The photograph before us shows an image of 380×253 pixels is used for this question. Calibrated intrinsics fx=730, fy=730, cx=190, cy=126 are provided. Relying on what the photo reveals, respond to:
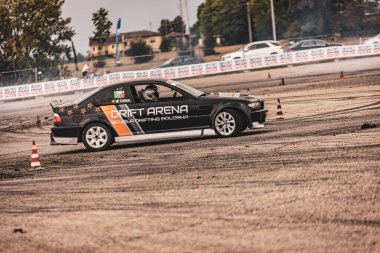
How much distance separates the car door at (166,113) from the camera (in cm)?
1460

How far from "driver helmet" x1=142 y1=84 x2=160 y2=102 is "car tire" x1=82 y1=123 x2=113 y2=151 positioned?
1022 millimetres

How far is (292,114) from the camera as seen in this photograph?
19250 millimetres

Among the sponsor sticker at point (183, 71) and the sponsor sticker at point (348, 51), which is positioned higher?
the sponsor sticker at point (348, 51)

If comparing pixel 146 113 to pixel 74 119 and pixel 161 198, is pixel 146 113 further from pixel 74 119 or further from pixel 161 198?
pixel 161 198

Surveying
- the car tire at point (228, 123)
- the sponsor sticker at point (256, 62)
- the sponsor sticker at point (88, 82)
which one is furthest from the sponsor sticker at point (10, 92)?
the car tire at point (228, 123)

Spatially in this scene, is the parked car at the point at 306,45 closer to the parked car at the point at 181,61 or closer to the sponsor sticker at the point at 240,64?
the sponsor sticker at the point at 240,64

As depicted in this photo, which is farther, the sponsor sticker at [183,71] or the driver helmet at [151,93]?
the sponsor sticker at [183,71]

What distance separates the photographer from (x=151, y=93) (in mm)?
14828

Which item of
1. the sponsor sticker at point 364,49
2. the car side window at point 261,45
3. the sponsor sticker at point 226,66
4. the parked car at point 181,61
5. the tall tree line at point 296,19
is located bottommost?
the sponsor sticker at point 226,66

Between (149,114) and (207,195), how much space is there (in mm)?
6408

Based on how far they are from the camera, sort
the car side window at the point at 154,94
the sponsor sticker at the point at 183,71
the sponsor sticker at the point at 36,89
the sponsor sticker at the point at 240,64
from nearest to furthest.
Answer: the car side window at the point at 154,94 → the sponsor sticker at the point at 36,89 → the sponsor sticker at the point at 240,64 → the sponsor sticker at the point at 183,71

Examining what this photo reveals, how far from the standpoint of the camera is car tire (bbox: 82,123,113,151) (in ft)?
48.4

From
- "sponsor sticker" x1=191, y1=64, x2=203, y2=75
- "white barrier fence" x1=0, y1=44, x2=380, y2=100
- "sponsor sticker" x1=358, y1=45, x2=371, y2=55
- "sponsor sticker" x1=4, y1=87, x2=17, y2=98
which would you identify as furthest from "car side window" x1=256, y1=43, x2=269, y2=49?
"sponsor sticker" x1=4, y1=87, x2=17, y2=98

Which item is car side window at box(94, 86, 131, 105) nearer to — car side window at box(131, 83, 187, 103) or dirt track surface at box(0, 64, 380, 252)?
car side window at box(131, 83, 187, 103)
